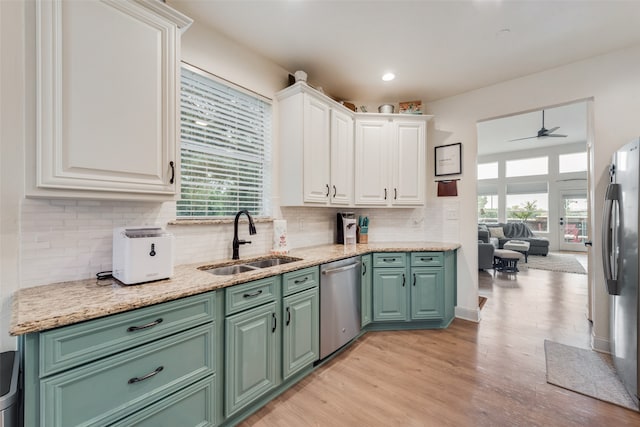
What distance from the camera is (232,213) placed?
2.43 metres

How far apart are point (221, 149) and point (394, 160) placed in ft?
6.60

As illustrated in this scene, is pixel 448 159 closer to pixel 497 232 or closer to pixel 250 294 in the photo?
pixel 250 294

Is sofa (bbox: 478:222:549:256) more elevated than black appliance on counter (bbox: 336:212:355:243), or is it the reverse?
black appliance on counter (bbox: 336:212:355:243)

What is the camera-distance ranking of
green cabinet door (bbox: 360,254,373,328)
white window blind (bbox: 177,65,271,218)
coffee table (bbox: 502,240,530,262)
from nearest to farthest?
white window blind (bbox: 177,65,271,218) < green cabinet door (bbox: 360,254,373,328) < coffee table (bbox: 502,240,530,262)

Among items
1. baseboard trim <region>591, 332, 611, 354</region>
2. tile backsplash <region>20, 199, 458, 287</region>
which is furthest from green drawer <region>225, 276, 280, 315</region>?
baseboard trim <region>591, 332, 611, 354</region>

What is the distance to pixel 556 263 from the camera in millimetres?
6508

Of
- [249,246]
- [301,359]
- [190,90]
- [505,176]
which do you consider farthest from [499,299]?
[505,176]

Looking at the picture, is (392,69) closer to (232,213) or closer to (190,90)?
(190,90)

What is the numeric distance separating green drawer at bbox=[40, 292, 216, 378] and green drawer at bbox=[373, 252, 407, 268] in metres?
1.89

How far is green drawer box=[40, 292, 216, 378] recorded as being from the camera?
101 centimetres

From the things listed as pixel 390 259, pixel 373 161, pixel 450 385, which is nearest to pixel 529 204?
pixel 373 161

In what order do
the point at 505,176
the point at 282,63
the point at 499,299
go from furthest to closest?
the point at 505,176 → the point at 499,299 → the point at 282,63

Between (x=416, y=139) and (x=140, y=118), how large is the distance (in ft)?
9.34

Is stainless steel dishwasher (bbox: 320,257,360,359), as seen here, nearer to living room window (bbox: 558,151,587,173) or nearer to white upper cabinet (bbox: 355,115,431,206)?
white upper cabinet (bbox: 355,115,431,206)
